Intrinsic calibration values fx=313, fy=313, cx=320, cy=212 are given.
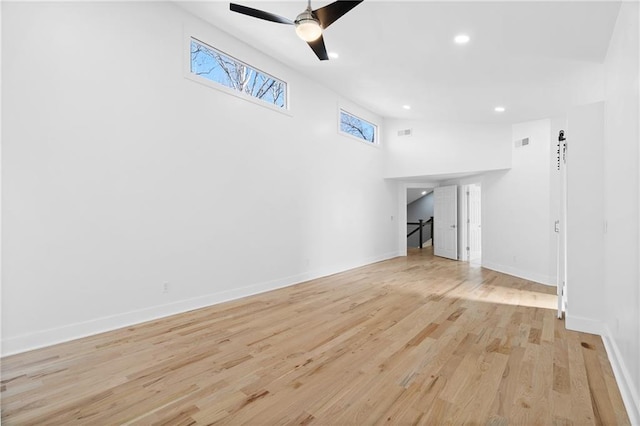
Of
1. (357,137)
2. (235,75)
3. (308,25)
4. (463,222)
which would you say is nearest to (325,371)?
(308,25)

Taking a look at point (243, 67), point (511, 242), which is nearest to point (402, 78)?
point (243, 67)

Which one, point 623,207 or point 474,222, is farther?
point 474,222

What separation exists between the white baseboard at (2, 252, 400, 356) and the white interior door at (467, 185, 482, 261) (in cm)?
546

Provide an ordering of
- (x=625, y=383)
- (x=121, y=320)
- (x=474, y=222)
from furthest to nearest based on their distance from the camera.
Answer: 1. (x=474, y=222)
2. (x=121, y=320)
3. (x=625, y=383)

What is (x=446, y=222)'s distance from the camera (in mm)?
8688

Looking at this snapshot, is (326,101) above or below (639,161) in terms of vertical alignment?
above

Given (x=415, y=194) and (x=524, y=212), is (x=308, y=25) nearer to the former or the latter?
(x=524, y=212)

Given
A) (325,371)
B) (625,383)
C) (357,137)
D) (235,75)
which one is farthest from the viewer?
(357,137)

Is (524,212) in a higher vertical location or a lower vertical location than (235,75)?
lower

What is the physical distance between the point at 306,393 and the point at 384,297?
2703 millimetres

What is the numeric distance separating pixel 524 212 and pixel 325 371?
5627 millimetres

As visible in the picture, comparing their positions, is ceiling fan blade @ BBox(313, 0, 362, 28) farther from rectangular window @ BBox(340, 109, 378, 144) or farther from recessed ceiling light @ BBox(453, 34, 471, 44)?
rectangular window @ BBox(340, 109, 378, 144)

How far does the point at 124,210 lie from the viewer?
3.45 metres

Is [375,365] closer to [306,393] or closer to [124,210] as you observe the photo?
[306,393]
